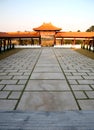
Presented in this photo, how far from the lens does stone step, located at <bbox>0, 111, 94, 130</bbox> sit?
241cm

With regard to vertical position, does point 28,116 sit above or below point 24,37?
below

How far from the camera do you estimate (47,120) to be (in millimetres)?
2607

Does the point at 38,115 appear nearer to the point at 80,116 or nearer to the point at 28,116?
the point at 28,116

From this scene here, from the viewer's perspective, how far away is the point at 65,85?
15.7 feet

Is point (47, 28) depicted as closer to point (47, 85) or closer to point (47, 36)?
point (47, 36)

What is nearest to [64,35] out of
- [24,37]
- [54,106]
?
[24,37]

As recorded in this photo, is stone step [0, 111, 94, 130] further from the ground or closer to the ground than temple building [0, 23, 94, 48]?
closer to the ground

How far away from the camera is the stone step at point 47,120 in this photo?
241cm

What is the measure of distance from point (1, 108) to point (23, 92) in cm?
101

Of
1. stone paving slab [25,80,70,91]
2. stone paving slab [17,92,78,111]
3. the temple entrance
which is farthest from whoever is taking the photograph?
the temple entrance

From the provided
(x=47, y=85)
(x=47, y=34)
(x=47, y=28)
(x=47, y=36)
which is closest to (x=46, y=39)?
(x=47, y=36)

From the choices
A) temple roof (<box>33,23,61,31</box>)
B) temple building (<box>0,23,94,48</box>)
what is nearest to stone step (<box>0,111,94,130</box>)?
temple building (<box>0,23,94,48</box>)

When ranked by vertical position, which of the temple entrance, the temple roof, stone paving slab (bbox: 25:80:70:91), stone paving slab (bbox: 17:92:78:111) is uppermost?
the temple roof

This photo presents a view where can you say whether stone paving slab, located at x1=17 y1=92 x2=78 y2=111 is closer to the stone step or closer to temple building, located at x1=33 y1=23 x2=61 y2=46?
the stone step
